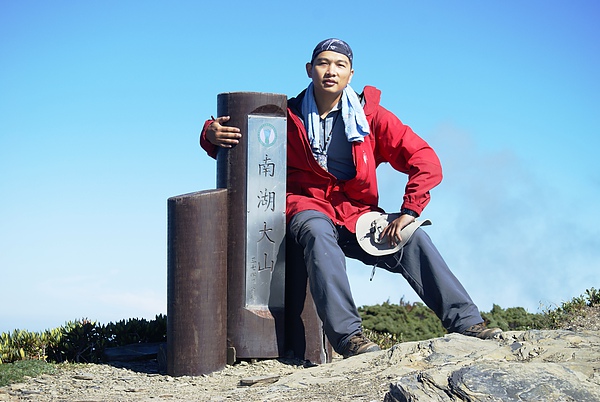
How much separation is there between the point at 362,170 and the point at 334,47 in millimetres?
988

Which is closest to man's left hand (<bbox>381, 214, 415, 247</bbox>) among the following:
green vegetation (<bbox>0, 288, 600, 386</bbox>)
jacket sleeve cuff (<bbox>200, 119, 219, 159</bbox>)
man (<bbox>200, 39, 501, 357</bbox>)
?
man (<bbox>200, 39, 501, 357</bbox>)

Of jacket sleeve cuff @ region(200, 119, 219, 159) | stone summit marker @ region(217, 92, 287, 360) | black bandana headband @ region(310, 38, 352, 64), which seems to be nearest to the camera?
stone summit marker @ region(217, 92, 287, 360)

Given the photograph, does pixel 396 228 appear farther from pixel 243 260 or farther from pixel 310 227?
pixel 243 260

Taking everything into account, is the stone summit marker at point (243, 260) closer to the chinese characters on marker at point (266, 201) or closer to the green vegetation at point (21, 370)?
the chinese characters on marker at point (266, 201)

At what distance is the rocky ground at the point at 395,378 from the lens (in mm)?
3807

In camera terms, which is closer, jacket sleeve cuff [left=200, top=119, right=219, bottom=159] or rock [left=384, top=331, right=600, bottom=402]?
rock [left=384, top=331, right=600, bottom=402]

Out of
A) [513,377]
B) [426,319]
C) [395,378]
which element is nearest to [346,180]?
[395,378]

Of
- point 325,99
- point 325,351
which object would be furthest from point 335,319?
point 325,99

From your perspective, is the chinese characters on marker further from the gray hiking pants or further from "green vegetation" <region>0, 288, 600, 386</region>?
"green vegetation" <region>0, 288, 600, 386</region>

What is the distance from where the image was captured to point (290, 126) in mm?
6465

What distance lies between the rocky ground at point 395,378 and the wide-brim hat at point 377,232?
3.42 ft

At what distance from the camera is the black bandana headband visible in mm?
6348

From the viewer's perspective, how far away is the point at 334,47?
635cm

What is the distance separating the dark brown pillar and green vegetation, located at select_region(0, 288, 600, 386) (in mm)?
1122
